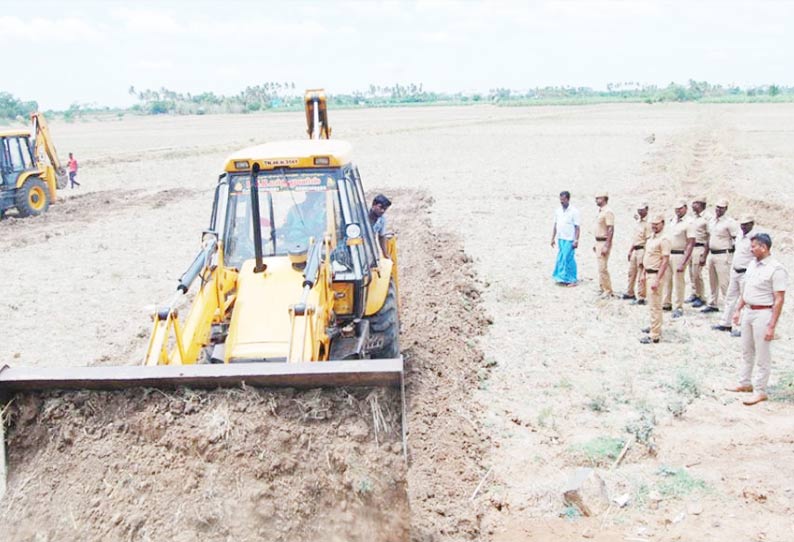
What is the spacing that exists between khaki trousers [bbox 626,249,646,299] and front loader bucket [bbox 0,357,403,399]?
7.33 metres

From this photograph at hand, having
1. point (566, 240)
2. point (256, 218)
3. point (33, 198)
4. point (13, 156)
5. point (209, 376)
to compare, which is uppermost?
point (256, 218)

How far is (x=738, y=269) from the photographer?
31.9 ft

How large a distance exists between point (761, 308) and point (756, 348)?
0.43 m

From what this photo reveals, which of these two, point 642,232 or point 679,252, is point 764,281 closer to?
point 679,252

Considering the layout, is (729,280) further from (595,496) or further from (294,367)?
(294,367)

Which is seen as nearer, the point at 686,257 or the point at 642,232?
the point at 686,257

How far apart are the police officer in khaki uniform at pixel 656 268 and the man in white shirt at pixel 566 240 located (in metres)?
2.07

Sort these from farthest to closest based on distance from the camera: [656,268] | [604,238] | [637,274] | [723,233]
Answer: [604,238] → [637,274] → [723,233] → [656,268]

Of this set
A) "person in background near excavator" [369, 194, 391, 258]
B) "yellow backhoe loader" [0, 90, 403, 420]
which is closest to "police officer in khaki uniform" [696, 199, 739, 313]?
"person in background near excavator" [369, 194, 391, 258]

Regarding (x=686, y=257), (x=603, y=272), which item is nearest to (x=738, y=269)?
(x=686, y=257)

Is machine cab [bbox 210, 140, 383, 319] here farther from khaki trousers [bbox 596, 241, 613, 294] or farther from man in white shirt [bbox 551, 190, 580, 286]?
man in white shirt [bbox 551, 190, 580, 286]

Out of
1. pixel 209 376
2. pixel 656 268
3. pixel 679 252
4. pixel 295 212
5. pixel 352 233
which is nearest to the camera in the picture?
pixel 209 376

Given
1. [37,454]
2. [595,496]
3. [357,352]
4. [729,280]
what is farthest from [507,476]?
[729,280]

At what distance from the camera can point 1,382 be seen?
5.11m
